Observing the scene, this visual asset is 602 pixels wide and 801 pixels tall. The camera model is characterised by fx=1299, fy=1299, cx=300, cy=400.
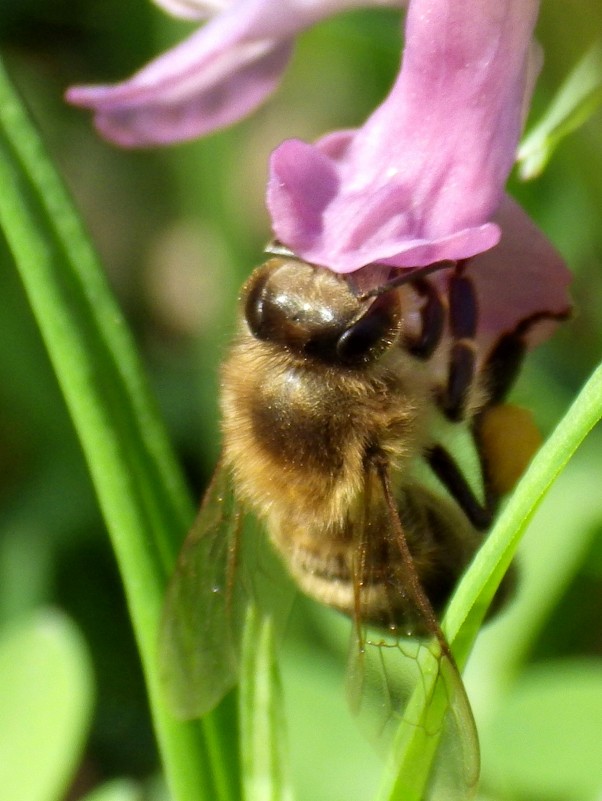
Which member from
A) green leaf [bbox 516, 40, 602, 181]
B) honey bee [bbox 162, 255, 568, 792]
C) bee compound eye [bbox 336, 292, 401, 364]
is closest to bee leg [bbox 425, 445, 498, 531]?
honey bee [bbox 162, 255, 568, 792]

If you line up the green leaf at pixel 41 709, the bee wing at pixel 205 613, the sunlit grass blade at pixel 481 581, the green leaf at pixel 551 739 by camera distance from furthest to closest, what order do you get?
1. the green leaf at pixel 551 739
2. the green leaf at pixel 41 709
3. the bee wing at pixel 205 613
4. the sunlit grass blade at pixel 481 581

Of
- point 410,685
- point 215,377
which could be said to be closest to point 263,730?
point 410,685

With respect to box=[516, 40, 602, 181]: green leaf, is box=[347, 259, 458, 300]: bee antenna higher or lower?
lower

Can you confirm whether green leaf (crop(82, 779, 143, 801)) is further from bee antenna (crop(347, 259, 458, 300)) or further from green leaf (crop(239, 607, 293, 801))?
bee antenna (crop(347, 259, 458, 300))

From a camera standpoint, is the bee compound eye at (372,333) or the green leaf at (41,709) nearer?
the bee compound eye at (372,333)

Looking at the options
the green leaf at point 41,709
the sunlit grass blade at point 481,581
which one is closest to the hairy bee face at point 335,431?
the sunlit grass blade at point 481,581

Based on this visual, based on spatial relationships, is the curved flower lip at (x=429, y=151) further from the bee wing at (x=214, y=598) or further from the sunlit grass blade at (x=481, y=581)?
the bee wing at (x=214, y=598)
